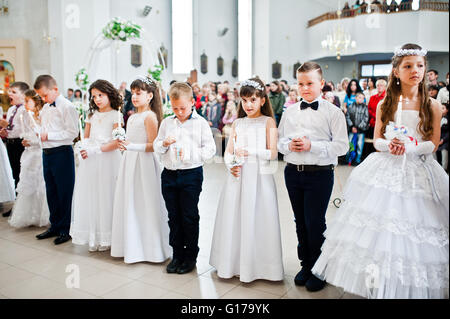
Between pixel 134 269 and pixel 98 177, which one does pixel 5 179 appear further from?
pixel 134 269

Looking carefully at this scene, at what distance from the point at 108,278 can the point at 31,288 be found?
0.54 m

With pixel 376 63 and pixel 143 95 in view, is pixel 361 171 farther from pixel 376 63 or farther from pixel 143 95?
pixel 376 63

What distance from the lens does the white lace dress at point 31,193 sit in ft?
14.4

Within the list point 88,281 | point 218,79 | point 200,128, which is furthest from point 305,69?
point 218,79

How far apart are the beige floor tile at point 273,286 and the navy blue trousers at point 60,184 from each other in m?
2.09

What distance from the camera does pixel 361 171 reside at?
2.51 m

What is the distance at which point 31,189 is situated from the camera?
175 inches

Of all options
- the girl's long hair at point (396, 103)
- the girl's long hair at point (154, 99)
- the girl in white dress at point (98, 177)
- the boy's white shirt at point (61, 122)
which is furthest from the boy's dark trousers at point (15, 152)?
the girl's long hair at point (396, 103)

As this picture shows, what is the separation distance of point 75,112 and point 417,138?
10.1ft

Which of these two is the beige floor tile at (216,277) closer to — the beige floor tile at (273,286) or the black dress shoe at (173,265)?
the beige floor tile at (273,286)

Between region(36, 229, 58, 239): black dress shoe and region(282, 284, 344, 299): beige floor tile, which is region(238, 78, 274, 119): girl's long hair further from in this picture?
region(36, 229, 58, 239): black dress shoe

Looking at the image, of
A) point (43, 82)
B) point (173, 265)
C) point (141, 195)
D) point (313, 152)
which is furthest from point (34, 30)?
point (313, 152)
